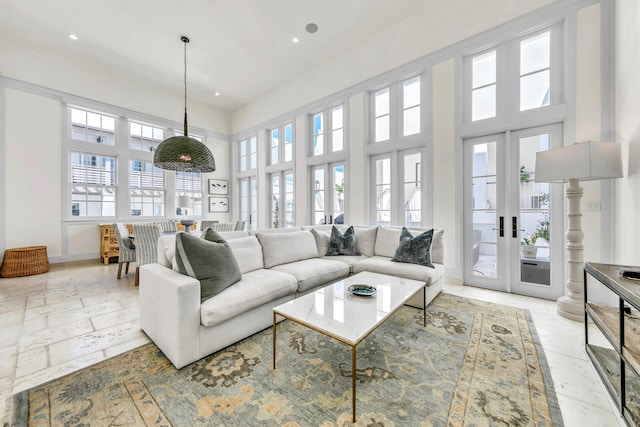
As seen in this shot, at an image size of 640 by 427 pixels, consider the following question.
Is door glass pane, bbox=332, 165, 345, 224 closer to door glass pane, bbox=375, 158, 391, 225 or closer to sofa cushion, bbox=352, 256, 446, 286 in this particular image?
door glass pane, bbox=375, 158, 391, 225

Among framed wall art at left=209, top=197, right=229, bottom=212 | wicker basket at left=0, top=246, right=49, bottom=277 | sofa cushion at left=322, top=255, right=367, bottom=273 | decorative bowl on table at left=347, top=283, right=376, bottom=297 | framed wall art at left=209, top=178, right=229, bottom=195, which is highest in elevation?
framed wall art at left=209, top=178, right=229, bottom=195

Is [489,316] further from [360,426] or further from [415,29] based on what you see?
[415,29]

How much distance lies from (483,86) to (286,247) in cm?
350

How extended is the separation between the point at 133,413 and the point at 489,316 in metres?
2.98

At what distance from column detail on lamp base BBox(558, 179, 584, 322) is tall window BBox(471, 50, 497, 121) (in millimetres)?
1436

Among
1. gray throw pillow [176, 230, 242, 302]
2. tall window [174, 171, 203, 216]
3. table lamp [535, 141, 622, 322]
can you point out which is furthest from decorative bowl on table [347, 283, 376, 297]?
tall window [174, 171, 203, 216]

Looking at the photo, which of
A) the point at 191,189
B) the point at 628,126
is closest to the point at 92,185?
the point at 191,189

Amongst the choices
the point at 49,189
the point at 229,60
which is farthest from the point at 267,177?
the point at 49,189

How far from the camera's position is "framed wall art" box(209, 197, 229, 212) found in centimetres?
732

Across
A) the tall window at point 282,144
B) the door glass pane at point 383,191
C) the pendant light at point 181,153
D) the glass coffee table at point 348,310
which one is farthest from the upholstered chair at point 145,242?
the door glass pane at point 383,191

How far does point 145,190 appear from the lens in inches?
240

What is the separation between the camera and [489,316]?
2.57 metres

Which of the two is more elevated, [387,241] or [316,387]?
[387,241]

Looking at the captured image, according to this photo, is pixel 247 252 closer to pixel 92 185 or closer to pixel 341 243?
pixel 341 243
